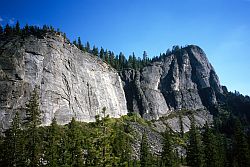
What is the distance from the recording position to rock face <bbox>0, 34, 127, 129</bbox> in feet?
325

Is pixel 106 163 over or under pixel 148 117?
under

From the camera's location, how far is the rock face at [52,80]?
9912 cm

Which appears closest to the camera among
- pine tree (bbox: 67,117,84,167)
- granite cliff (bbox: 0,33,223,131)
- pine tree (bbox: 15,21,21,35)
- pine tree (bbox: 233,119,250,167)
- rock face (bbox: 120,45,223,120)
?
pine tree (bbox: 67,117,84,167)

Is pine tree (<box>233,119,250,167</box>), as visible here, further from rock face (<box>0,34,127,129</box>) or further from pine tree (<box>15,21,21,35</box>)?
pine tree (<box>15,21,21,35</box>)

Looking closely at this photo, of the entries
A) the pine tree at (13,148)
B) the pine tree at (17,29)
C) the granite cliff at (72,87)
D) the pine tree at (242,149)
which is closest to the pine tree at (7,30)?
the pine tree at (17,29)

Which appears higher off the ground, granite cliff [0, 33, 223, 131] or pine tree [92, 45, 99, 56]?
pine tree [92, 45, 99, 56]

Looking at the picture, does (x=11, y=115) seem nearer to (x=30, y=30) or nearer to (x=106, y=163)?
(x=30, y=30)

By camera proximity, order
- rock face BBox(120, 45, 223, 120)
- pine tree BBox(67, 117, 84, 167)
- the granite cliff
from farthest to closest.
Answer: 1. rock face BBox(120, 45, 223, 120)
2. the granite cliff
3. pine tree BBox(67, 117, 84, 167)

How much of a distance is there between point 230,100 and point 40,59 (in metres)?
141

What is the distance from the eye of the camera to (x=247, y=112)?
186 m

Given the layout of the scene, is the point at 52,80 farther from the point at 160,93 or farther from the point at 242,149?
the point at 160,93

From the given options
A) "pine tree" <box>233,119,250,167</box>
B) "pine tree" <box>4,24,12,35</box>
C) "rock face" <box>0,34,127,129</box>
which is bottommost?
"pine tree" <box>233,119,250,167</box>

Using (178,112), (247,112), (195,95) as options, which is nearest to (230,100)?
(247,112)

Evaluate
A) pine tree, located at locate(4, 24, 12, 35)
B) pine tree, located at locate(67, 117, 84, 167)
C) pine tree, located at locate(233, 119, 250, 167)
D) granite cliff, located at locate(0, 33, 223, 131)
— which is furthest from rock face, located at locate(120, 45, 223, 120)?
pine tree, located at locate(233, 119, 250, 167)
